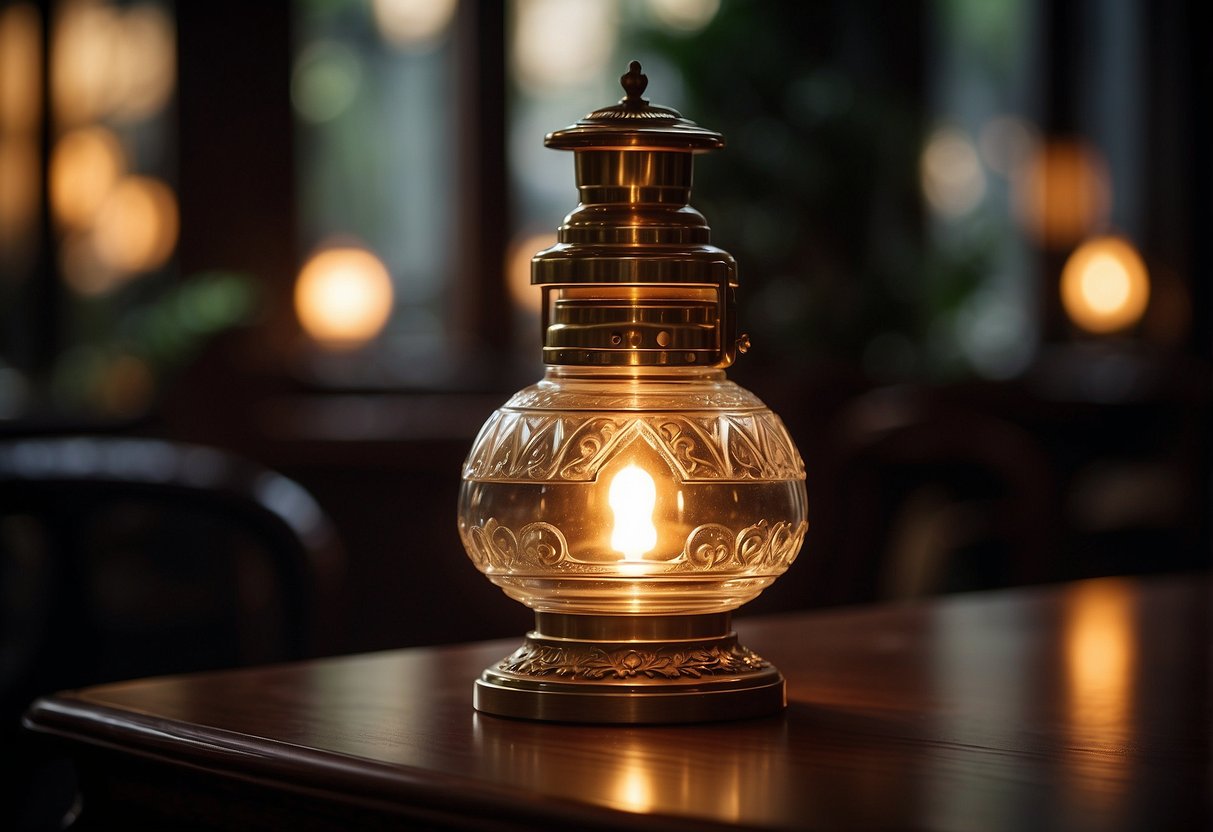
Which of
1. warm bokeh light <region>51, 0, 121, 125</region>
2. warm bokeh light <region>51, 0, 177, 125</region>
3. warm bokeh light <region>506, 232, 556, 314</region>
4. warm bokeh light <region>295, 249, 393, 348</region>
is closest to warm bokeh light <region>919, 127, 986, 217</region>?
warm bokeh light <region>506, 232, 556, 314</region>

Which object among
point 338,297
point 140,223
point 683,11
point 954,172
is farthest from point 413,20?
point 954,172

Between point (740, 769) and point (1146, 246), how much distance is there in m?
7.75

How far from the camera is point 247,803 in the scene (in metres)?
0.69

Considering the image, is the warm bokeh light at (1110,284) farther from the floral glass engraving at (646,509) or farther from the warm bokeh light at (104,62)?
the floral glass engraving at (646,509)

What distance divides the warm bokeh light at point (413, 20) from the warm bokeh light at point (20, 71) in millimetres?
1767

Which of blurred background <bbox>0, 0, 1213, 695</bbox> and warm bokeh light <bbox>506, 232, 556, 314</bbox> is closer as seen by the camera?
blurred background <bbox>0, 0, 1213, 695</bbox>

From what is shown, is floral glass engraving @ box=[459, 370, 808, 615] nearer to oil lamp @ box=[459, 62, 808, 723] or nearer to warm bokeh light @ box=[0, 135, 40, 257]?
oil lamp @ box=[459, 62, 808, 723]

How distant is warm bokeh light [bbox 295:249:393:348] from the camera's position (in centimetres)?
635

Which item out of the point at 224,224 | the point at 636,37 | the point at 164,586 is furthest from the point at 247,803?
the point at 636,37

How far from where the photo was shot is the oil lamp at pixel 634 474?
0.73 meters

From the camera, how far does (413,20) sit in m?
6.90

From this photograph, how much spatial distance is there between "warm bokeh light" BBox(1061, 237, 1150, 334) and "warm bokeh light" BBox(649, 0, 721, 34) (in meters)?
1.96

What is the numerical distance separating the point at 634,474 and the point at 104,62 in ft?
25.0

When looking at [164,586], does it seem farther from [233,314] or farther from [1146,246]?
[1146,246]
